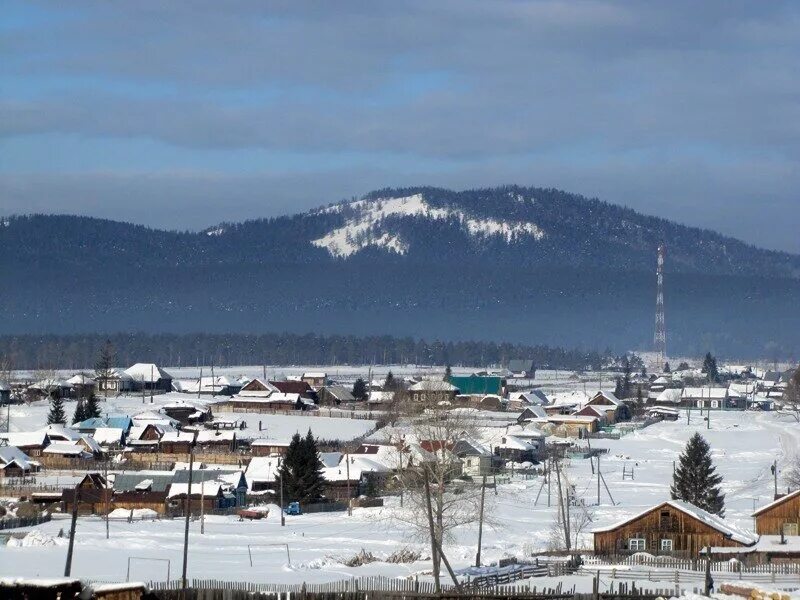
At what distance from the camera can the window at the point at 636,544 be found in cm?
4997

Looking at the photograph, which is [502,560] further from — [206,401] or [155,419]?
[206,401]

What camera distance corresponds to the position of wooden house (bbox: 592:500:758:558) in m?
49.6

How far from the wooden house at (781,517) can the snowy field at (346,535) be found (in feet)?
20.7

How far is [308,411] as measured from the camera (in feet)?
388

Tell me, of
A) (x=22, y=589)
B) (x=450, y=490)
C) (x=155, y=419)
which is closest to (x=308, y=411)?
(x=155, y=419)

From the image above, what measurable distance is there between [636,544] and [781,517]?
5560 mm

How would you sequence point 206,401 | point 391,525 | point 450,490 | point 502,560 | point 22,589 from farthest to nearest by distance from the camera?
1. point 206,401
2. point 450,490
3. point 391,525
4. point 502,560
5. point 22,589

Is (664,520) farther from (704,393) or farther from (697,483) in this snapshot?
(704,393)

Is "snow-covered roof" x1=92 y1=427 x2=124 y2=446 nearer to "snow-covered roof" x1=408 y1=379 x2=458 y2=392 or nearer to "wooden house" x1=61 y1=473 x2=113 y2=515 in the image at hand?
"snow-covered roof" x1=408 y1=379 x2=458 y2=392

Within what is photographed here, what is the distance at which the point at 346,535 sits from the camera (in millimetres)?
56531

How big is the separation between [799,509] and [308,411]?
69717 mm

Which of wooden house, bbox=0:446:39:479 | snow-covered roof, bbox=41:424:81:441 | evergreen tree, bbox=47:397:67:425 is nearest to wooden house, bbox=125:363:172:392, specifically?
evergreen tree, bbox=47:397:67:425

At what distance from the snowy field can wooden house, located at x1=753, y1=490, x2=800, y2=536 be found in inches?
249

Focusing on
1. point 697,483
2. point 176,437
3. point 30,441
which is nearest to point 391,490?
point 697,483
